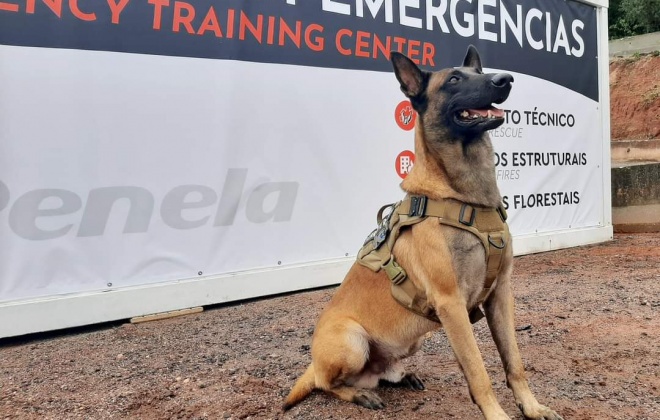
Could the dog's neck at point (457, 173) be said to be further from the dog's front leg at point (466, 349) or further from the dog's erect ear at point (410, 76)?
the dog's front leg at point (466, 349)

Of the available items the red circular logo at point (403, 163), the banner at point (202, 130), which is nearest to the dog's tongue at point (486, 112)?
the banner at point (202, 130)

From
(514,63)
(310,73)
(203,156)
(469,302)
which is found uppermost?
(514,63)

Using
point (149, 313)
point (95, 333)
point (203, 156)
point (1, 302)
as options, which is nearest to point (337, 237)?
point (203, 156)

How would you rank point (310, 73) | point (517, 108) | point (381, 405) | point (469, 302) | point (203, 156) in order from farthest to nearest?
1. point (517, 108)
2. point (310, 73)
3. point (203, 156)
4. point (381, 405)
5. point (469, 302)

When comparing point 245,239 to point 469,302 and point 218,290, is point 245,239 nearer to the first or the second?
point 218,290

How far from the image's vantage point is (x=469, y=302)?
101 inches

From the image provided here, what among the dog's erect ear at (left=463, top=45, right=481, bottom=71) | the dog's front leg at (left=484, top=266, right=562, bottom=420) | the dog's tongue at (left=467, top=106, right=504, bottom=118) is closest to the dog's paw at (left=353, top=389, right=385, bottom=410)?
the dog's front leg at (left=484, top=266, right=562, bottom=420)

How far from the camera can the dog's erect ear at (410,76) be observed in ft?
9.21

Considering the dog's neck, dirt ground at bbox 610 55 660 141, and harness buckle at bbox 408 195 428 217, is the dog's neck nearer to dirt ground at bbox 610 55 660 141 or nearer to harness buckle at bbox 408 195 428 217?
harness buckle at bbox 408 195 428 217

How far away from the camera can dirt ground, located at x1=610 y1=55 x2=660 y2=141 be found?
54.3 ft

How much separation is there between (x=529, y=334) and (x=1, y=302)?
3930 mm

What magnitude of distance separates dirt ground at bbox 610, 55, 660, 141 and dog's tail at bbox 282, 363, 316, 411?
16.6 meters

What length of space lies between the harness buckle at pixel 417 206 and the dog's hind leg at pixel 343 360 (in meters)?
0.62

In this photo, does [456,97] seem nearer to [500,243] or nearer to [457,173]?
[457,173]
